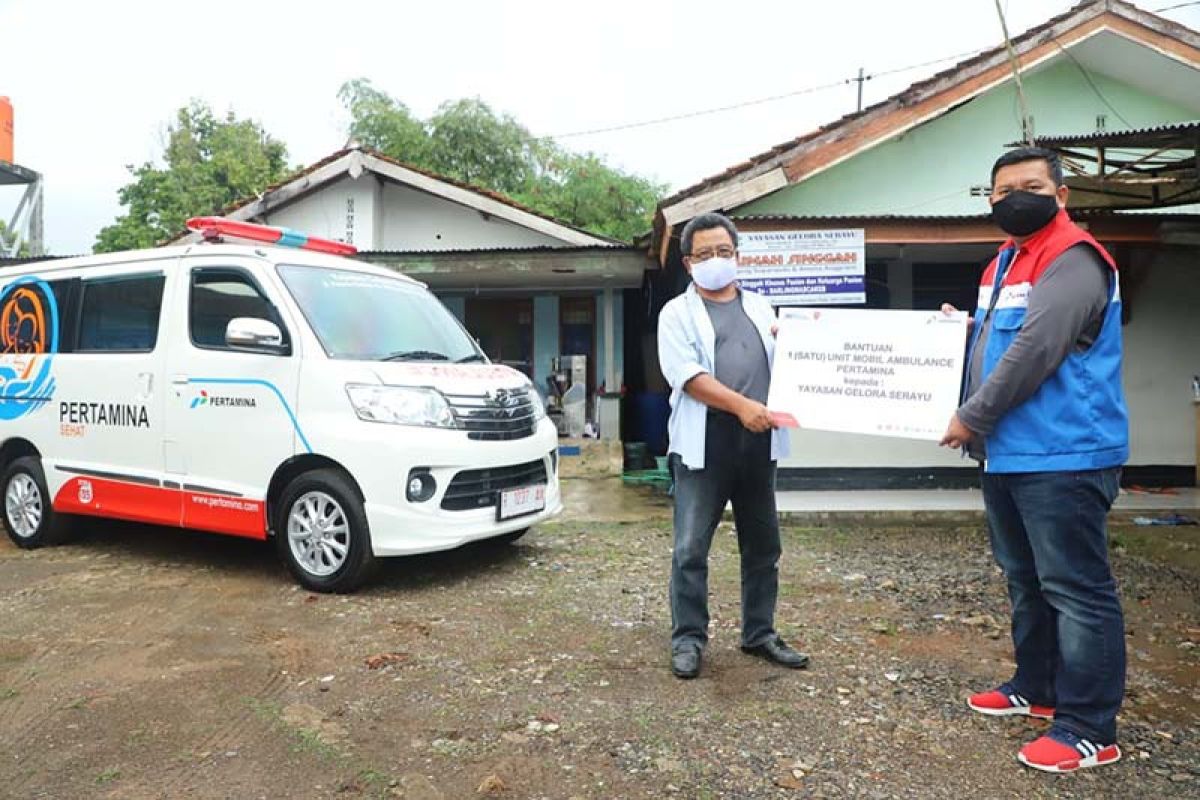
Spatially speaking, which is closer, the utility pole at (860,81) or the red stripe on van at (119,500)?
the red stripe on van at (119,500)

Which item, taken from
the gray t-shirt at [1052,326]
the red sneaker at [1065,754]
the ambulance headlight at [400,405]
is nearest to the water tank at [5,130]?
the ambulance headlight at [400,405]

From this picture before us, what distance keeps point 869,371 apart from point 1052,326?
733mm

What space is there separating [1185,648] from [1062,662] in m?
1.83

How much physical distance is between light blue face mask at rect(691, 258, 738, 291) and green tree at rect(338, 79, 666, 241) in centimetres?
2162

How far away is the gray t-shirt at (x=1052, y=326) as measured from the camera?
247cm

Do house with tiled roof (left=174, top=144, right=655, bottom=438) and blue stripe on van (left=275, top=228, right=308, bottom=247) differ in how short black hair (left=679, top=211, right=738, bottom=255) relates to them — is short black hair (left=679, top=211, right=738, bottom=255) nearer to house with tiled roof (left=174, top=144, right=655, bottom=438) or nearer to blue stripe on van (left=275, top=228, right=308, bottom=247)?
blue stripe on van (left=275, top=228, right=308, bottom=247)

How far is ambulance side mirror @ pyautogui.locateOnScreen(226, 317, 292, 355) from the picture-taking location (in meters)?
4.55

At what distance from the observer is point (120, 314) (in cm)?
539

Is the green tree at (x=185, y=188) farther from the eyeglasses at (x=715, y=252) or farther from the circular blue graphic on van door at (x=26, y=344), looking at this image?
the eyeglasses at (x=715, y=252)

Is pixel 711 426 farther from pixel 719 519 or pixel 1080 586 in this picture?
pixel 1080 586

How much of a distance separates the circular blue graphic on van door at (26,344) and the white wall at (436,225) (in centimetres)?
665

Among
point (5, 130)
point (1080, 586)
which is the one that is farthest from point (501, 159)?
point (1080, 586)

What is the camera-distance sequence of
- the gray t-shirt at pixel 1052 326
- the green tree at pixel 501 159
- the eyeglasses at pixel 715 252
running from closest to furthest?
the gray t-shirt at pixel 1052 326, the eyeglasses at pixel 715 252, the green tree at pixel 501 159

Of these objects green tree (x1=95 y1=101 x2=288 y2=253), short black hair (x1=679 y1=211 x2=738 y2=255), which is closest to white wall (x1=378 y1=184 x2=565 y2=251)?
short black hair (x1=679 y1=211 x2=738 y2=255)
